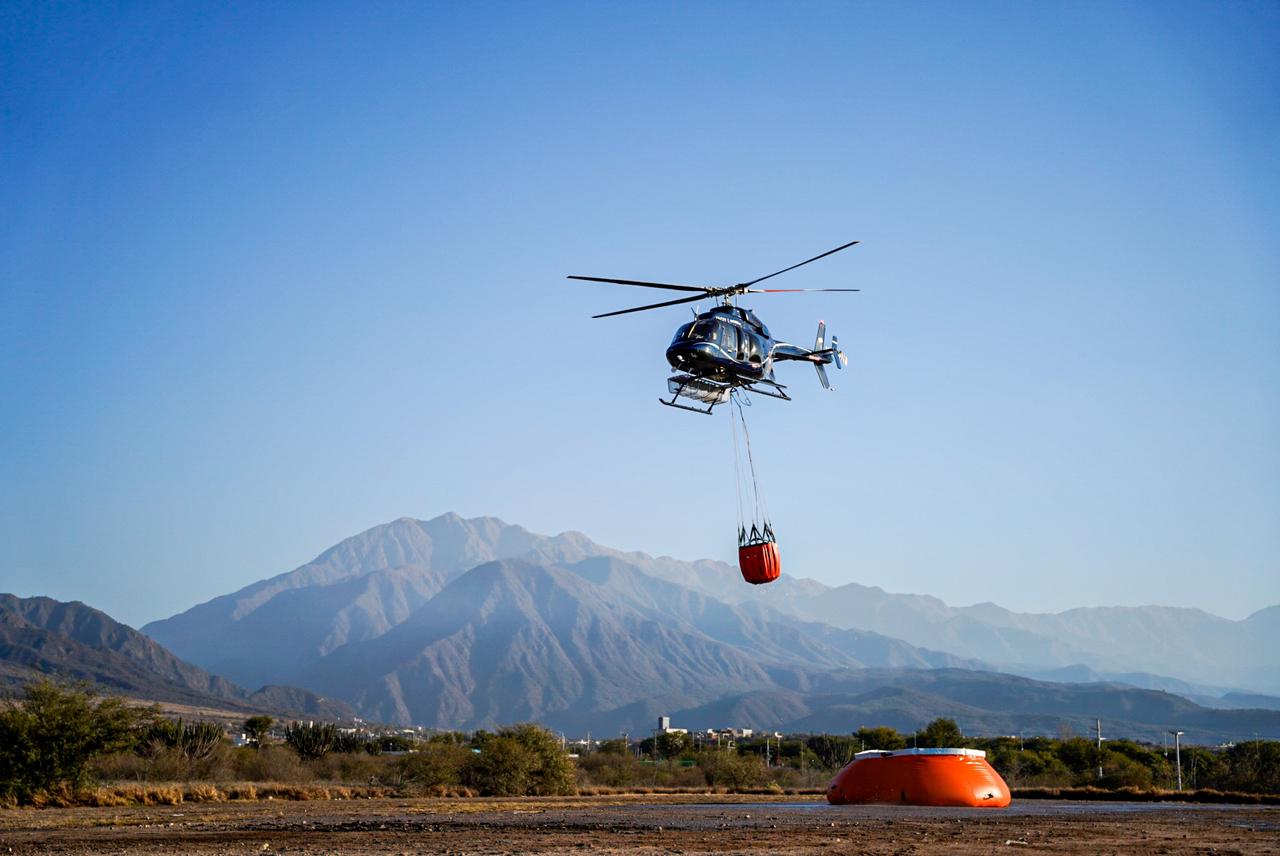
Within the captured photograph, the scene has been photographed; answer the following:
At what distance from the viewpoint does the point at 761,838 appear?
2528 cm

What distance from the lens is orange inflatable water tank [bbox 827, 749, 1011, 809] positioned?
3775 centimetres

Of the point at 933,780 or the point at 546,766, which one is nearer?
the point at 933,780

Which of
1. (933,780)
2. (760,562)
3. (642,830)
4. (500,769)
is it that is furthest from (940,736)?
(642,830)

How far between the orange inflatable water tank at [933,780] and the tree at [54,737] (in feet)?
107

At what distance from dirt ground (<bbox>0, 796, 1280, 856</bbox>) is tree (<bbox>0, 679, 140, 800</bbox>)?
6.53 metres

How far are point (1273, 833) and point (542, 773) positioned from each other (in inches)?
1741

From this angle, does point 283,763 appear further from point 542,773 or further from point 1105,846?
point 1105,846

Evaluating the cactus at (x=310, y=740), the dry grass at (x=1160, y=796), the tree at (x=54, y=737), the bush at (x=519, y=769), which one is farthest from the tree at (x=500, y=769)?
the dry grass at (x=1160, y=796)

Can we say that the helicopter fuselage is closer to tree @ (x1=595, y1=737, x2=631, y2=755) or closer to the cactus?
the cactus

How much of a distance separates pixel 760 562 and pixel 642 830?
8.90m

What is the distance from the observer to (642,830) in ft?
93.5

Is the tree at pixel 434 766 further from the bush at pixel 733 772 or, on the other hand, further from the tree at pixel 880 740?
the tree at pixel 880 740

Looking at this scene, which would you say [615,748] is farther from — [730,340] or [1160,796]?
[730,340]

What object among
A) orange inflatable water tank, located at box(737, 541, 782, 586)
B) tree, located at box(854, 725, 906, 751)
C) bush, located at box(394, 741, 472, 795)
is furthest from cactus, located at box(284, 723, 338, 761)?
orange inflatable water tank, located at box(737, 541, 782, 586)
